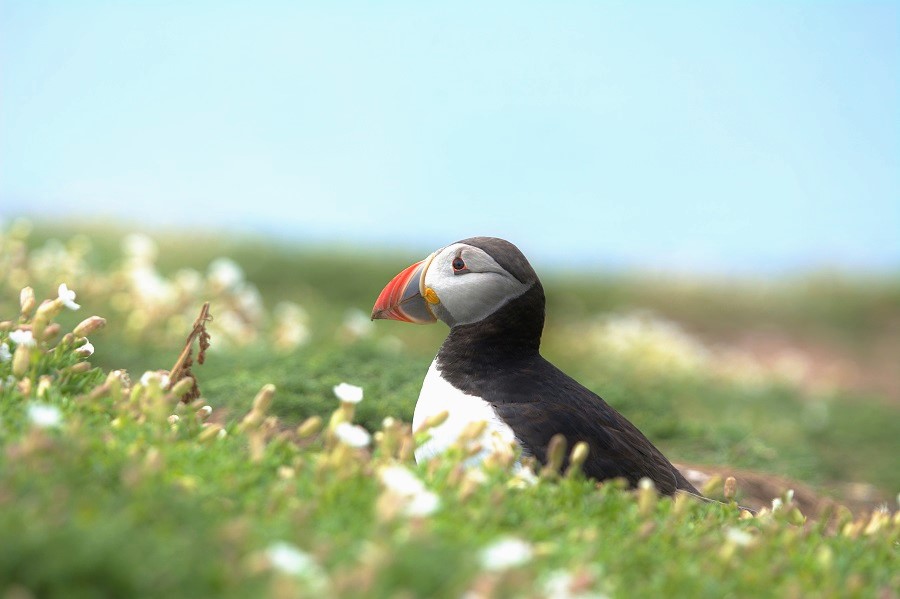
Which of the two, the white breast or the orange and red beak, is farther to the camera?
the orange and red beak

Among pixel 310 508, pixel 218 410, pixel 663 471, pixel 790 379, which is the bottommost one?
pixel 790 379

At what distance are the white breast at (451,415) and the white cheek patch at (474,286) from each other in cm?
32

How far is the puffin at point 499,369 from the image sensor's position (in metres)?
4.29

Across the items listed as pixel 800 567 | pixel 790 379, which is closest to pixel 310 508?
pixel 800 567

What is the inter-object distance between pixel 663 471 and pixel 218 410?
271 centimetres

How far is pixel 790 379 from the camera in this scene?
13.7m

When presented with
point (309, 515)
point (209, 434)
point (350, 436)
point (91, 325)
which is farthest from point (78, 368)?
point (309, 515)

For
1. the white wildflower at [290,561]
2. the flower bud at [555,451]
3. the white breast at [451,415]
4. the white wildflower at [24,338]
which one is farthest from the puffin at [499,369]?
the white wildflower at [290,561]

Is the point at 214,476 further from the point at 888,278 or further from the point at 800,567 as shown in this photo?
the point at 888,278

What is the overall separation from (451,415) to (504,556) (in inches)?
77.0

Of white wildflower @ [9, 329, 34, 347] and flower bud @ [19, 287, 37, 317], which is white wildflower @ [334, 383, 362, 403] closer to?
white wildflower @ [9, 329, 34, 347]

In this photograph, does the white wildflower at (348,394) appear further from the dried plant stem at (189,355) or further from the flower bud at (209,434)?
the dried plant stem at (189,355)

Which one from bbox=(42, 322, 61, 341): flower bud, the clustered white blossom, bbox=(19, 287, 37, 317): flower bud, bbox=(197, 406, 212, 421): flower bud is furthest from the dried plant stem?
the clustered white blossom

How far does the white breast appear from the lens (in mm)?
4188
